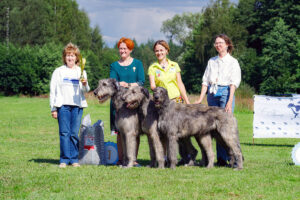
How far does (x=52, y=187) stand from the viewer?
6.16 m

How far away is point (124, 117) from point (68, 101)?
114cm

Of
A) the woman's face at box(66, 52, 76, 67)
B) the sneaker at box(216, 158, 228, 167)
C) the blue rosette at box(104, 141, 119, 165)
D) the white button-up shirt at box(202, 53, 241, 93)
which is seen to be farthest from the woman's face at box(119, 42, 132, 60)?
the sneaker at box(216, 158, 228, 167)

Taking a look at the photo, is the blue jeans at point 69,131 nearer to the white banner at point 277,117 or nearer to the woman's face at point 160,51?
the woman's face at point 160,51

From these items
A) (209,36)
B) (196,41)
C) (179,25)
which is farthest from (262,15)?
(179,25)

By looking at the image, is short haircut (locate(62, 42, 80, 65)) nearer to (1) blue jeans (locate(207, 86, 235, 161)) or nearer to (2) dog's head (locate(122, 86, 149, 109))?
(2) dog's head (locate(122, 86, 149, 109))

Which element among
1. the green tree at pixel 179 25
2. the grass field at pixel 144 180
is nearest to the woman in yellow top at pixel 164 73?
the grass field at pixel 144 180

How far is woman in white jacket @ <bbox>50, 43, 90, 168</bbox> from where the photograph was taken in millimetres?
7820

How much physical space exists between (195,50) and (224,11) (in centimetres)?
664

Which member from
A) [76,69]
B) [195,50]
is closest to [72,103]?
[76,69]

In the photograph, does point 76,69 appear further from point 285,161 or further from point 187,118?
point 285,161

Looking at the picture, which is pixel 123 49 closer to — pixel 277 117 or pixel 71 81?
pixel 71 81

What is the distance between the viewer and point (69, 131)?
790 cm

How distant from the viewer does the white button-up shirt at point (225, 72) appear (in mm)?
7875

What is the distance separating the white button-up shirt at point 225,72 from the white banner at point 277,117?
4.10 meters
